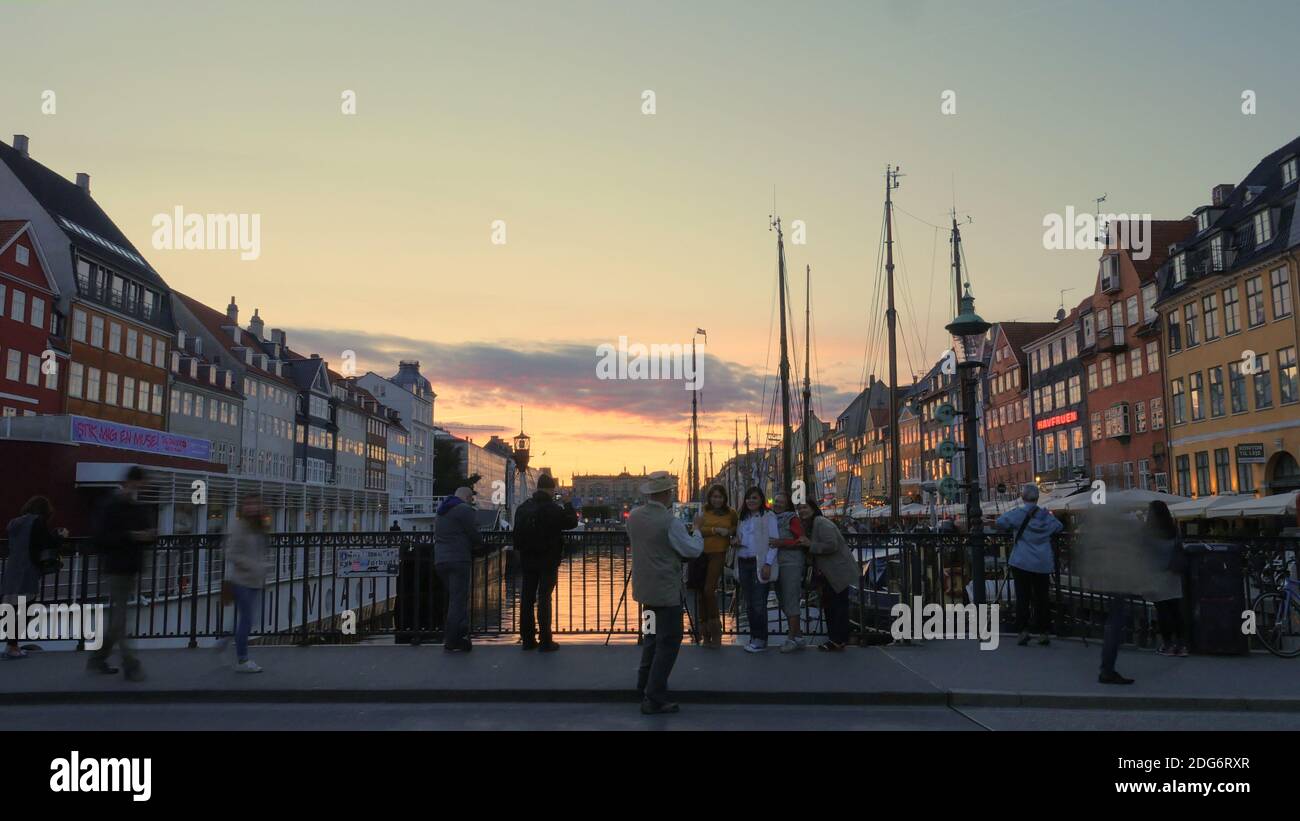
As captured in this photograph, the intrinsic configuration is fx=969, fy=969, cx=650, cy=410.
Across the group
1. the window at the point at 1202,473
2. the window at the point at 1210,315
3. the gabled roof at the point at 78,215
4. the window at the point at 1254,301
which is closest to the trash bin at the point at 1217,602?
the window at the point at 1254,301

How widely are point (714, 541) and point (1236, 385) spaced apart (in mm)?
42336

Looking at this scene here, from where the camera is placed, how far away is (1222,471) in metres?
46.0

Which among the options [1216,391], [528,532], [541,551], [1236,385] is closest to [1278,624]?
[541,551]

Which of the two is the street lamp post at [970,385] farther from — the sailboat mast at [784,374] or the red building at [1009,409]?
the red building at [1009,409]

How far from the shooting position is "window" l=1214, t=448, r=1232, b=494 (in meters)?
45.4

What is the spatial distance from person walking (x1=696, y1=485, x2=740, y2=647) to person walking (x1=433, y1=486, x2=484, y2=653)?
283 centimetres

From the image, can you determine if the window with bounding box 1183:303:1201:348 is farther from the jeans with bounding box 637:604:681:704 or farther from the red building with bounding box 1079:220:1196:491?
the jeans with bounding box 637:604:681:704

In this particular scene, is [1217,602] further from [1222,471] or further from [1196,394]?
[1196,394]

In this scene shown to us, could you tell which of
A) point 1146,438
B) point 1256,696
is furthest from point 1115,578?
point 1146,438

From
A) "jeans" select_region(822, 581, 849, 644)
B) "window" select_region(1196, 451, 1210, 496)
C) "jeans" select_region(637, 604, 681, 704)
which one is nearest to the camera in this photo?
"jeans" select_region(637, 604, 681, 704)

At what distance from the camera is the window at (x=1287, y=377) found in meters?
40.4

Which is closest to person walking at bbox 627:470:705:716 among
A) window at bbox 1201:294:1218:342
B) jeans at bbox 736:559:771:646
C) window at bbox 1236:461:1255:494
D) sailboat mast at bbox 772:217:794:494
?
jeans at bbox 736:559:771:646

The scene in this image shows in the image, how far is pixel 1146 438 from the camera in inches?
2127
